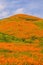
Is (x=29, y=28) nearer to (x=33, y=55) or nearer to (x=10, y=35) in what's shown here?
(x=10, y=35)

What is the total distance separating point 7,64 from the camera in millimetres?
23812

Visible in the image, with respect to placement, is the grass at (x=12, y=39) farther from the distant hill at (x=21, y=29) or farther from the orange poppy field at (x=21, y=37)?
the distant hill at (x=21, y=29)

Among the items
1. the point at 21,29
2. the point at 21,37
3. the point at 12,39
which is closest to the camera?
the point at 12,39

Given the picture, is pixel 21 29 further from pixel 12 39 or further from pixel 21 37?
pixel 12 39

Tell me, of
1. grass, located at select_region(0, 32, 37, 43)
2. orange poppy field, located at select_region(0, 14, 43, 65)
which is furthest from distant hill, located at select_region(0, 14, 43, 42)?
grass, located at select_region(0, 32, 37, 43)

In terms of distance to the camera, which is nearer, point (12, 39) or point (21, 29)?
point (12, 39)

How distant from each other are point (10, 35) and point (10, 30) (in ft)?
14.2

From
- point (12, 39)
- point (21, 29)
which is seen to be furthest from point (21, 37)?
point (21, 29)

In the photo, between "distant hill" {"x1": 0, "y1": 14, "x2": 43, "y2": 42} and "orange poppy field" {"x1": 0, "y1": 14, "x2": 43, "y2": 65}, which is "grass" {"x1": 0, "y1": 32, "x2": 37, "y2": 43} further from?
"distant hill" {"x1": 0, "y1": 14, "x2": 43, "y2": 42}

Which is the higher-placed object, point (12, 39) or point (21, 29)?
point (21, 29)

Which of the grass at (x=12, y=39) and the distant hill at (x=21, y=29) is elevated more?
the distant hill at (x=21, y=29)

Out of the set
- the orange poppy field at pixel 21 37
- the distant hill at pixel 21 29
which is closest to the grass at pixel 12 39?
the orange poppy field at pixel 21 37

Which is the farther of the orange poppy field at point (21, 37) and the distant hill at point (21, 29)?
the distant hill at point (21, 29)

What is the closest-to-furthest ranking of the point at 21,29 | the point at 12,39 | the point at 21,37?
the point at 12,39
the point at 21,37
the point at 21,29
